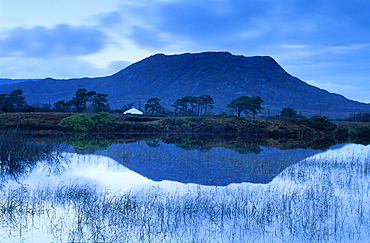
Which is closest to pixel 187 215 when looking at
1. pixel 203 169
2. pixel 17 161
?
pixel 203 169

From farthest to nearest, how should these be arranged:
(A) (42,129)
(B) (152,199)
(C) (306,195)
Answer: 1. (A) (42,129)
2. (C) (306,195)
3. (B) (152,199)

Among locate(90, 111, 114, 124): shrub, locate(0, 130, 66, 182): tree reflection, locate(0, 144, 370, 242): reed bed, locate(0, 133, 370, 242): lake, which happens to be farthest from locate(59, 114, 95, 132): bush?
locate(0, 144, 370, 242): reed bed

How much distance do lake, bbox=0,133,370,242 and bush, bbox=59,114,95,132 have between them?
→ 32.6 m

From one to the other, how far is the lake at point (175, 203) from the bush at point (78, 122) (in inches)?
1283

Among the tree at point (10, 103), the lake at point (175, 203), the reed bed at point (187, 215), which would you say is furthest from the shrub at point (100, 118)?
the reed bed at point (187, 215)

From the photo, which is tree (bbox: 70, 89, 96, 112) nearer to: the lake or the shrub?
the shrub

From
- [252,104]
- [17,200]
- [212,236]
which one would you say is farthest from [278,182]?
[252,104]

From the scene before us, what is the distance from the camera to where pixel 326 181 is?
51.1ft

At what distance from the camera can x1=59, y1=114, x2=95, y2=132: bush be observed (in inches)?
1986

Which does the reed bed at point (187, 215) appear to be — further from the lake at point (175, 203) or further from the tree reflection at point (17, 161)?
the tree reflection at point (17, 161)

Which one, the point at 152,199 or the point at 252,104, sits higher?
the point at 252,104

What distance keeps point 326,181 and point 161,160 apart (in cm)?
983

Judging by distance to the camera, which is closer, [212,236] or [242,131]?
[212,236]

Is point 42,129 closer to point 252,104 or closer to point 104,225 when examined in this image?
point 104,225
